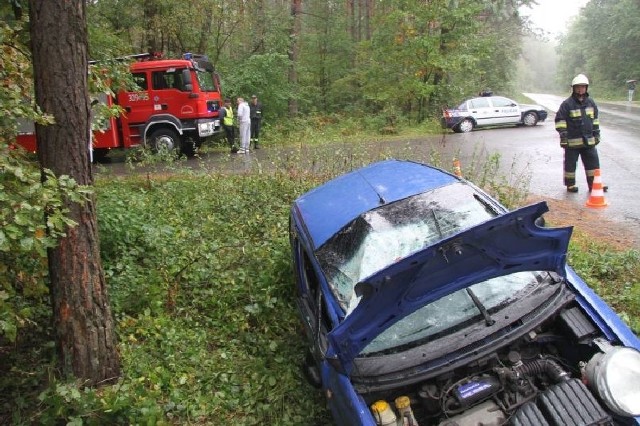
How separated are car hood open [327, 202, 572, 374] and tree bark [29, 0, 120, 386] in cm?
207

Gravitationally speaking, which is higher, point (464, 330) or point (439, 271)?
point (439, 271)

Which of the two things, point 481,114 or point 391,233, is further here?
point 481,114

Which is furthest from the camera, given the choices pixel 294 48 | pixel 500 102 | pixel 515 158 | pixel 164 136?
pixel 294 48

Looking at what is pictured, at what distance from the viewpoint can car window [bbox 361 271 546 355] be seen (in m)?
3.03

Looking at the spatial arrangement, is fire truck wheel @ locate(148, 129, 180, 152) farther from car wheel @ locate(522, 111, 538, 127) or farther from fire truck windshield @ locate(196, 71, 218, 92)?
car wheel @ locate(522, 111, 538, 127)

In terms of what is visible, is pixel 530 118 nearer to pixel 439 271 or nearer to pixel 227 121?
pixel 227 121

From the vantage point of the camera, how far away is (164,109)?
13.2 meters

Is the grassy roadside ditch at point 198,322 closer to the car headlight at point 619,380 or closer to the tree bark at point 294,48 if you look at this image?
the car headlight at point 619,380

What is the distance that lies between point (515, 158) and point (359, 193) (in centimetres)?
829

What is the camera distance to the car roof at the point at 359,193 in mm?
3979

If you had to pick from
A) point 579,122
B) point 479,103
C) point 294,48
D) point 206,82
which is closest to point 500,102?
point 479,103

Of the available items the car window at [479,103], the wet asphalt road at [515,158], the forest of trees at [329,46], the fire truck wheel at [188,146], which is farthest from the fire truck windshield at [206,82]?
the car window at [479,103]

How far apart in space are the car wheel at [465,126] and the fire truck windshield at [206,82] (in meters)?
9.01

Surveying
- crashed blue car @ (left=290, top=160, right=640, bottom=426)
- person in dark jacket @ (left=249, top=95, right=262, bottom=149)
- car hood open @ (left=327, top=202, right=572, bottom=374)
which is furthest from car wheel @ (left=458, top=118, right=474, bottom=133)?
car hood open @ (left=327, top=202, right=572, bottom=374)
